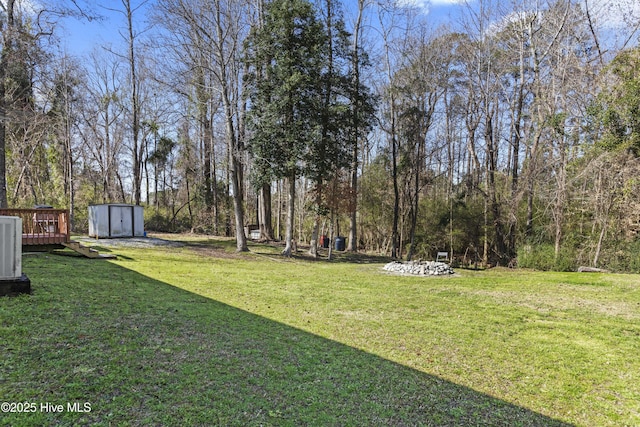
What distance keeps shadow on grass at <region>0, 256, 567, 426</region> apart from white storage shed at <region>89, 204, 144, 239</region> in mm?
9467

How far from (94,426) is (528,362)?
3474 mm

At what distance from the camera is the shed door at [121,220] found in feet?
41.3

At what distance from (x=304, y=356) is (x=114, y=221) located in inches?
467

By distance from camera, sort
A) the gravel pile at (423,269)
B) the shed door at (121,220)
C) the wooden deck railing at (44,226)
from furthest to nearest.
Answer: the shed door at (121,220) → the gravel pile at (423,269) → the wooden deck railing at (44,226)

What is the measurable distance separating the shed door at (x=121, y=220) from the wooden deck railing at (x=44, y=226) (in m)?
4.28

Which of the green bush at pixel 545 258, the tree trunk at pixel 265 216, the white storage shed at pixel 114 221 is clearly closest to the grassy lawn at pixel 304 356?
the green bush at pixel 545 258

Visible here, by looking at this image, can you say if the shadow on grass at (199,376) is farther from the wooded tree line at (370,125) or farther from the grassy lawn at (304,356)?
the wooded tree line at (370,125)

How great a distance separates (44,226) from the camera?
8.20m

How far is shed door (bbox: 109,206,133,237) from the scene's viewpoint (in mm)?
12602

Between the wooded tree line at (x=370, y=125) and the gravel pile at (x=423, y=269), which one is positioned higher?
the wooded tree line at (x=370, y=125)

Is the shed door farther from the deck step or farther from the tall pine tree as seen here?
the deck step

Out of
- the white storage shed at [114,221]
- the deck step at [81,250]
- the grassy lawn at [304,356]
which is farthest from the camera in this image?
the white storage shed at [114,221]

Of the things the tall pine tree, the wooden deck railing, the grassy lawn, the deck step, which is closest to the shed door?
the wooden deck railing

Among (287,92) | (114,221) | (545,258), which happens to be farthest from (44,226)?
(545,258)
